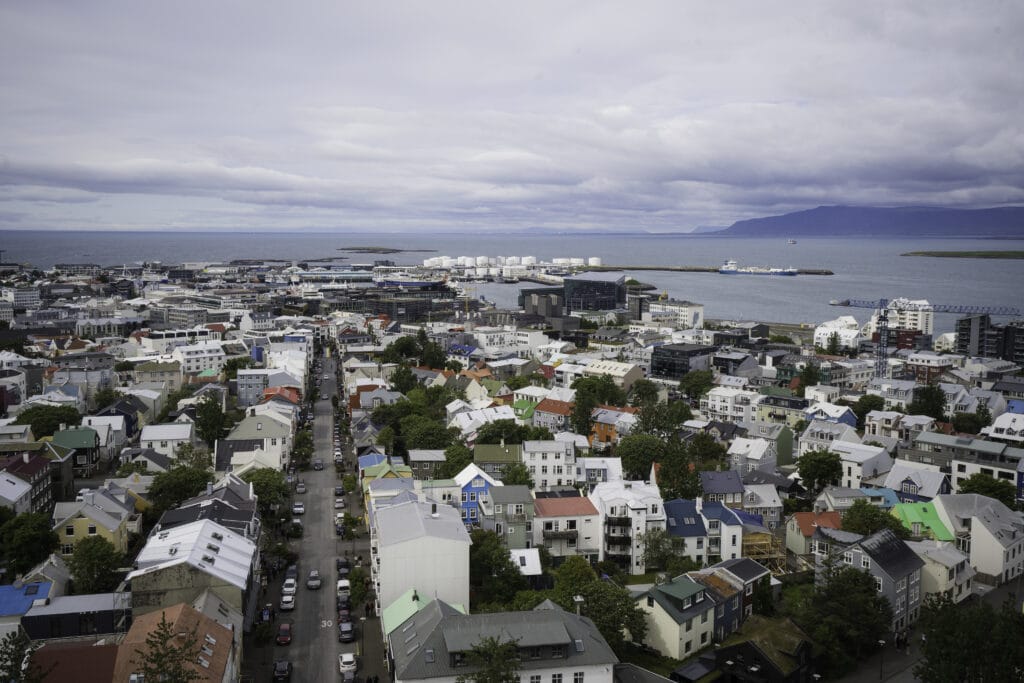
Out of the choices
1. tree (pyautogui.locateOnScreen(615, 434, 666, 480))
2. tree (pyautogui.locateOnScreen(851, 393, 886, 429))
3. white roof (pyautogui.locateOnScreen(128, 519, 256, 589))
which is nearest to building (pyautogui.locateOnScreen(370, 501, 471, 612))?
white roof (pyautogui.locateOnScreen(128, 519, 256, 589))

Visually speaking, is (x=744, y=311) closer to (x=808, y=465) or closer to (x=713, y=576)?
(x=808, y=465)

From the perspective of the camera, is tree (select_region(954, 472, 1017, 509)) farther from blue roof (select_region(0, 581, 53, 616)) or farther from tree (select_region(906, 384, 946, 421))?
blue roof (select_region(0, 581, 53, 616))

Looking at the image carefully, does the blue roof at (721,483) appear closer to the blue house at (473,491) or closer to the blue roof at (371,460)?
the blue house at (473,491)

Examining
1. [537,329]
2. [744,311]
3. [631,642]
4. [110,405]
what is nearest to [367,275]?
[744,311]

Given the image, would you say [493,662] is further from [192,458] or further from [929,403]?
[929,403]

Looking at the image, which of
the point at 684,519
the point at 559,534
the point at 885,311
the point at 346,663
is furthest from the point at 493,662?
the point at 885,311

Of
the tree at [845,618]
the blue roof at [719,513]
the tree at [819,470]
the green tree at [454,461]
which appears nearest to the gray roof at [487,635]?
the tree at [845,618]
